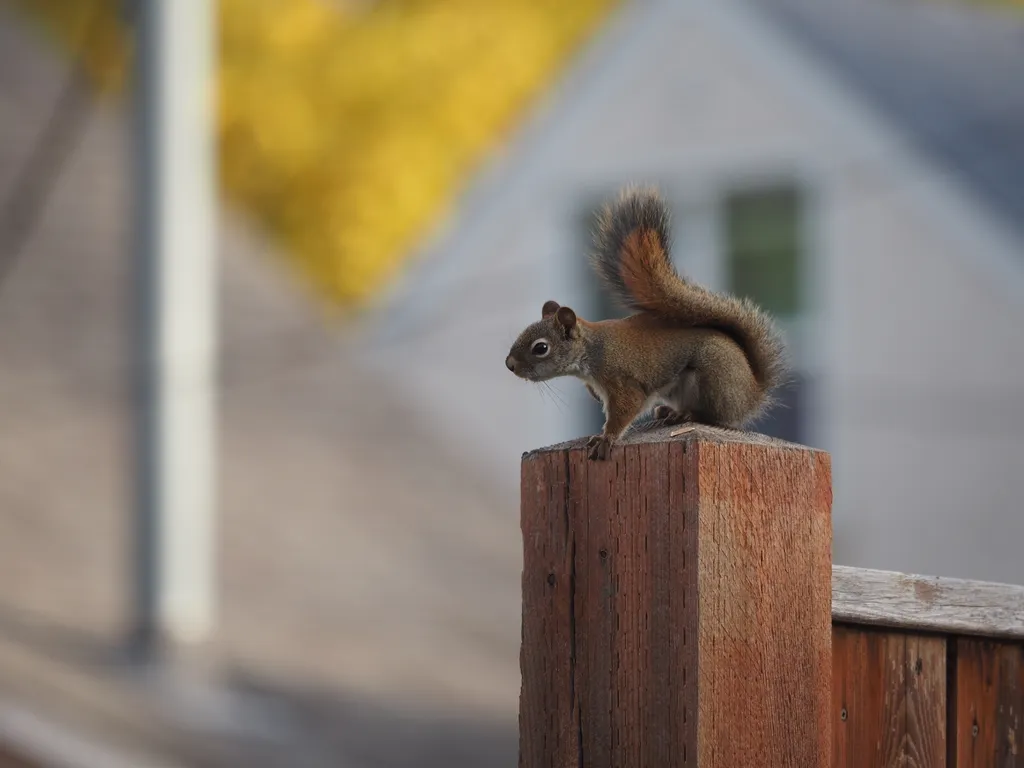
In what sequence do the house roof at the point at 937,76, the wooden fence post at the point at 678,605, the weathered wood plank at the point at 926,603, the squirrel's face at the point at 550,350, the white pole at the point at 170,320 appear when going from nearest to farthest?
the wooden fence post at the point at 678,605, the weathered wood plank at the point at 926,603, the squirrel's face at the point at 550,350, the white pole at the point at 170,320, the house roof at the point at 937,76

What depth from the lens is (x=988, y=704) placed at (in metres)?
1.81

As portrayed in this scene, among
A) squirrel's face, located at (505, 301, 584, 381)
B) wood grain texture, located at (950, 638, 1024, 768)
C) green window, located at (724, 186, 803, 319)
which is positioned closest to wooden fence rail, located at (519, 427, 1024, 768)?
wood grain texture, located at (950, 638, 1024, 768)

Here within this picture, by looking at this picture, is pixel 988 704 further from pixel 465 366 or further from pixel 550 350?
pixel 465 366

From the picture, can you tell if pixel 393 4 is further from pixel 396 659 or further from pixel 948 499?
pixel 396 659

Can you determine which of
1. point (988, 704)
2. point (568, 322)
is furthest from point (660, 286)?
point (988, 704)

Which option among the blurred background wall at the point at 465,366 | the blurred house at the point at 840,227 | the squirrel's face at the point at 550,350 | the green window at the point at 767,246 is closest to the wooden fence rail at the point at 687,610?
the squirrel's face at the point at 550,350

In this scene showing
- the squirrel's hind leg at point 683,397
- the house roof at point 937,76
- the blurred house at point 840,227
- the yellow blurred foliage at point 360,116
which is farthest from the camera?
the yellow blurred foliage at point 360,116

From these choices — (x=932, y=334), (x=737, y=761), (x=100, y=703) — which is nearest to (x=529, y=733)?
(x=737, y=761)

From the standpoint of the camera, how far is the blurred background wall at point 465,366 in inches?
249

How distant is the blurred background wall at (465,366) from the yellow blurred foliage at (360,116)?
3.85m

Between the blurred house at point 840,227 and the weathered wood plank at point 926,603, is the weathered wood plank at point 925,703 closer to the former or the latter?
the weathered wood plank at point 926,603

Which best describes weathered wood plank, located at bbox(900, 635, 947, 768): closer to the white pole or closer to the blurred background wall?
the blurred background wall

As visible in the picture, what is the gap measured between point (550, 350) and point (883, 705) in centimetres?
85

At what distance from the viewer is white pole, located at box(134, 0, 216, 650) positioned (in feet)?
20.2
